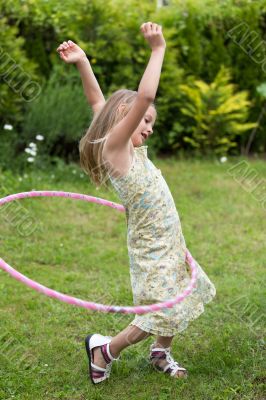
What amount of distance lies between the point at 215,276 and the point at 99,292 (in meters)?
1.00

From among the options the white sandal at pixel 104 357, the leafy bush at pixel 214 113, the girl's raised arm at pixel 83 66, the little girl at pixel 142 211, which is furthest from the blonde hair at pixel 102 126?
the leafy bush at pixel 214 113

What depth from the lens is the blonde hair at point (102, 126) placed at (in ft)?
10.8

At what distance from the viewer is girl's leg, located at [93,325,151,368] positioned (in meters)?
3.50

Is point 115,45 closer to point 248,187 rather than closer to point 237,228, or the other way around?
point 248,187

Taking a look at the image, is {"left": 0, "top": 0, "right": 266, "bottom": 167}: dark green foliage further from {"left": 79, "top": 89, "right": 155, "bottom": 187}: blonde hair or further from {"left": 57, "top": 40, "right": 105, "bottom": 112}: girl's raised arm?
{"left": 79, "top": 89, "right": 155, "bottom": 187}: blonde hair

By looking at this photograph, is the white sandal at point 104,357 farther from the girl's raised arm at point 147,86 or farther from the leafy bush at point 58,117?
the leafy bush at point 58,117

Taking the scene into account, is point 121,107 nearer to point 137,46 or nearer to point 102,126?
point 102,126

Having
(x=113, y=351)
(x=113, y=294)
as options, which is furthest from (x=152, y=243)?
(x=113, y=294)

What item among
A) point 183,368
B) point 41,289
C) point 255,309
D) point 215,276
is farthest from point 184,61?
point 41,289

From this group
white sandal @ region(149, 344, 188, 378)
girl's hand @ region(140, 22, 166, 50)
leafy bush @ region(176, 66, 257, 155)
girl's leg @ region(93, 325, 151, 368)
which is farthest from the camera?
leafy bush @ region(176, 66, 257, 155)

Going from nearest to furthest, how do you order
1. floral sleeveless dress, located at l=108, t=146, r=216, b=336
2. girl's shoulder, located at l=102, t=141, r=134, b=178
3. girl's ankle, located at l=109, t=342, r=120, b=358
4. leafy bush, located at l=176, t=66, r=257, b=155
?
1. girl's shoulder, located at l=102, t=141, r=134, b=178
2. floral sleeveless dress, located at l=108, t=146, r=216, b=336
3. girl's ankle, located at l=109, t=342, r=120, b=358
4. leafy bush, located at l=176, t=66, r=257, b=155

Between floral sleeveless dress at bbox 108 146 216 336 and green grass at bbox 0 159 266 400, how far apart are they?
0.47m

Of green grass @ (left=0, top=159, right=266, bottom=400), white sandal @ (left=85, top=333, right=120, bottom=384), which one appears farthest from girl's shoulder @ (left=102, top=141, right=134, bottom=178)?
green grass @ (left=0, top=159, right=266, bottom=400)

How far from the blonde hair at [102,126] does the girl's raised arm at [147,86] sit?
18cm
